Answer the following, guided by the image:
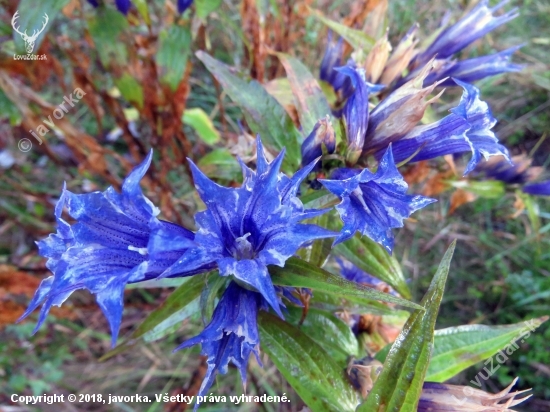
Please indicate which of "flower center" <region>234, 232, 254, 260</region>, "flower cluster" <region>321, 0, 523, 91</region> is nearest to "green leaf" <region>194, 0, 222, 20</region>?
"flower cluster" <region>321, 0, 523, 91</region>

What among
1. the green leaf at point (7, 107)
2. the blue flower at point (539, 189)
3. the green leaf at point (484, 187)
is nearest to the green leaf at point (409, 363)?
the green leaf at point (484, 187)

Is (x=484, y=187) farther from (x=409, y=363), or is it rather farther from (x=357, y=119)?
(x=409, y=363)

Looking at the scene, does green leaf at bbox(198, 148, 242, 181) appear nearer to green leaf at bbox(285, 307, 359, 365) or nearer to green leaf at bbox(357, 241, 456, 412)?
green leaf at bbox(285, 307, 359, 365)

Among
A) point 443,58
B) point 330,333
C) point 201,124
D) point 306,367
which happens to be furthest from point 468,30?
point 201,124

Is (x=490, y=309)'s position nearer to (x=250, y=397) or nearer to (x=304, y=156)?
(x=250, y=397)

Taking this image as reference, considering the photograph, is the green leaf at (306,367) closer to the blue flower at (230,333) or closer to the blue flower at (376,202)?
the blue flower at (230,333)

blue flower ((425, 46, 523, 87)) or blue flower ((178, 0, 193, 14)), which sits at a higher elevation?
blue flower ((178, 0, 193, 14))
